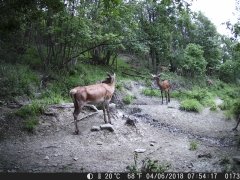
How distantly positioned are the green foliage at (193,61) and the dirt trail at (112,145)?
1536cm

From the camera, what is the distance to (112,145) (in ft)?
39.4

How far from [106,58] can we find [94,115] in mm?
13071

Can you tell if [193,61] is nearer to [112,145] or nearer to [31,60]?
[31,60]

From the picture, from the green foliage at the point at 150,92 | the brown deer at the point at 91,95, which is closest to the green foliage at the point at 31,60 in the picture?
the brown deer at the point at 91,95

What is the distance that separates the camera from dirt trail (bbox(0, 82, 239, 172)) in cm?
970

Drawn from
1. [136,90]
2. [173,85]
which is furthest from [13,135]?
[173,85]

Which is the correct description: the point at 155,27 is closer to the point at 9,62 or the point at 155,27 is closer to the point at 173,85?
the point at 173,85

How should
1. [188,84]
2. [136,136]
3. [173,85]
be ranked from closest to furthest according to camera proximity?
1. [136,136]
2. [173,85]
3. [188,84]

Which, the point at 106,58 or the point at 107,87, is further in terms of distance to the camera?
the point at 106,58

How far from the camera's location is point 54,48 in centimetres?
2123

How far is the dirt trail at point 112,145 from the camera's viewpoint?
970 cm

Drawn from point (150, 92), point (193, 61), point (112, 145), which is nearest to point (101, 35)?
point (150, 92)

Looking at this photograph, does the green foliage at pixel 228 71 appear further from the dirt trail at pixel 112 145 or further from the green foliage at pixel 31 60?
the green foliage at pixel 31 60

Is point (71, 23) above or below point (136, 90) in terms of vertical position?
above
